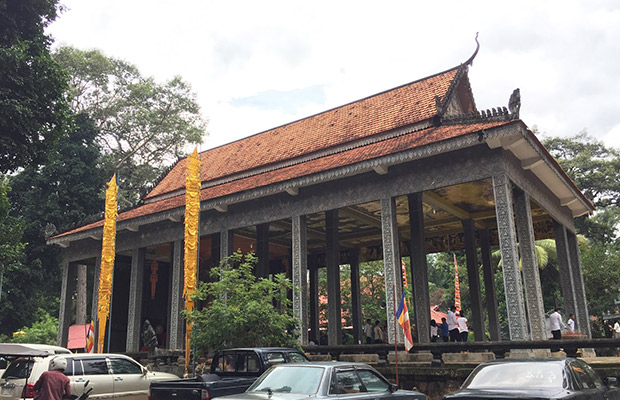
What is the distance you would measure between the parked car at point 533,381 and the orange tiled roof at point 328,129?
40.3ft

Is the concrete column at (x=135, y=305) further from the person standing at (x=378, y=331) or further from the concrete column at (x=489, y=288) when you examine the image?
the concrete column at (x=489, y=288)

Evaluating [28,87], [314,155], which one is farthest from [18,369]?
[314,155]

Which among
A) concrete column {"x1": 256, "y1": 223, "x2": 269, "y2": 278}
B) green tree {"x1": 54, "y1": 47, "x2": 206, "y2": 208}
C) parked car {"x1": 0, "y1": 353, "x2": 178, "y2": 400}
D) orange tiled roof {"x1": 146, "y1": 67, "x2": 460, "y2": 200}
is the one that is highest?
green tree {"x1": 54, "y1": 47, "x2": 206, "y2": 208}

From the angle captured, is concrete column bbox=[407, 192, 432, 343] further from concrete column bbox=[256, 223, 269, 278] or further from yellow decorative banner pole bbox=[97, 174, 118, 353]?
yellow decorative banner pole bbox=[97, 174, 118, 353]

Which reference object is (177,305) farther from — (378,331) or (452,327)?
(452,327)

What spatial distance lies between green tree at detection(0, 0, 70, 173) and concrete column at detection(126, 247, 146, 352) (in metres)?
6.39

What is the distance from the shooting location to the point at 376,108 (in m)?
21.8

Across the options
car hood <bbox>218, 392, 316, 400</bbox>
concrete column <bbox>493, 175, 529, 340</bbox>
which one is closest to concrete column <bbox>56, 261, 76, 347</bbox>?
concrete column <bbox>493, 175, 529, 340</bbox>

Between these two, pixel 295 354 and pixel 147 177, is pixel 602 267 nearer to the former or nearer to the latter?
pixel 295 354

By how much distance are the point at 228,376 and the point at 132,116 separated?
118 feet

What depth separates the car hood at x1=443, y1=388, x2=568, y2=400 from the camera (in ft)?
19.8

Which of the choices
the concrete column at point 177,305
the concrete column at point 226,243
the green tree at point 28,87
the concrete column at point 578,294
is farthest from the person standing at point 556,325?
the green tree at point 28,87

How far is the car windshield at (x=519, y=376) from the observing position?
6574 millimetres

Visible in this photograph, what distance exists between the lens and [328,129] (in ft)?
74.3
